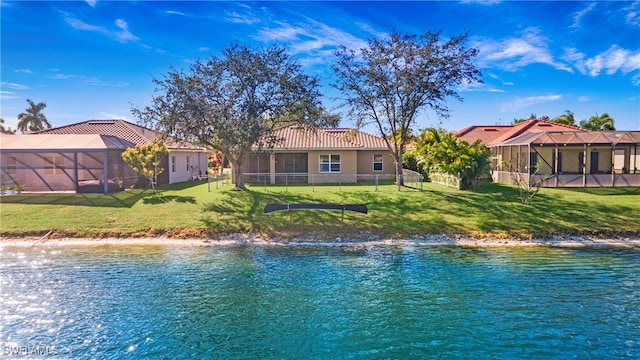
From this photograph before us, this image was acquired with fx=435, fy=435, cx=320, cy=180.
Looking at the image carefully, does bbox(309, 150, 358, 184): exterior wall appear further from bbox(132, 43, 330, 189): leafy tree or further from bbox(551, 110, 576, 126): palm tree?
bbox(551, 110, 576, 126): palm tree

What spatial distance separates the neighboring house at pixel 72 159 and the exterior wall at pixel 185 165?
1.05 meters

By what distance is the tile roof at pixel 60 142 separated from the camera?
2544 centimetres

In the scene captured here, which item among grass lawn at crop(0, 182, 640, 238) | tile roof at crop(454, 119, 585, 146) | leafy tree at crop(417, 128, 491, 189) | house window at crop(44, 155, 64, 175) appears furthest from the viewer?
tile roof at crop(454, 119, 585, 146)

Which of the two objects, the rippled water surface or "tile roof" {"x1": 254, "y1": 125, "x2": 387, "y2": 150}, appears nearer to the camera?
the rippled water surface

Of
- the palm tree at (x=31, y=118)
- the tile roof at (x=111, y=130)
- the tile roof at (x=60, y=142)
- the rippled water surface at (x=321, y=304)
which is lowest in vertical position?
the rippled water surface at (x=321, y=304)

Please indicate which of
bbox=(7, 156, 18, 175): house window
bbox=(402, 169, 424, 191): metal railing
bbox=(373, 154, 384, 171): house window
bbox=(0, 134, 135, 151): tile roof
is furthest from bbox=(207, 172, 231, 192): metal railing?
bbox=(402, 169, 424, 191): metal railing

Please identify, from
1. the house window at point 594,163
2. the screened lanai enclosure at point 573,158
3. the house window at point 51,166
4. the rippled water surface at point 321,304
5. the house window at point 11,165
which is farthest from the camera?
the house window at point 594,163

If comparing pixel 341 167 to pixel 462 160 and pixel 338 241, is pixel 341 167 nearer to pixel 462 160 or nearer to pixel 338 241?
pixel 462 160

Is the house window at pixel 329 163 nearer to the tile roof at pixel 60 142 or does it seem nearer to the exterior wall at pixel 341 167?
the exterior wall at pixel 341 167

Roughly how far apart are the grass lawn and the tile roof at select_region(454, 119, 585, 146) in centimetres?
1246

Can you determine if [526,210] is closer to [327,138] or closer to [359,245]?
[359,245]

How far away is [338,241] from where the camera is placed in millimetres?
18266

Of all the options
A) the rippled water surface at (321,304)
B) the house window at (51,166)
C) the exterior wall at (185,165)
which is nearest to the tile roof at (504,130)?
the rippled water surface at (321,304)

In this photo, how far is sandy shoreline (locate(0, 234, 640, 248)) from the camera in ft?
58.0
